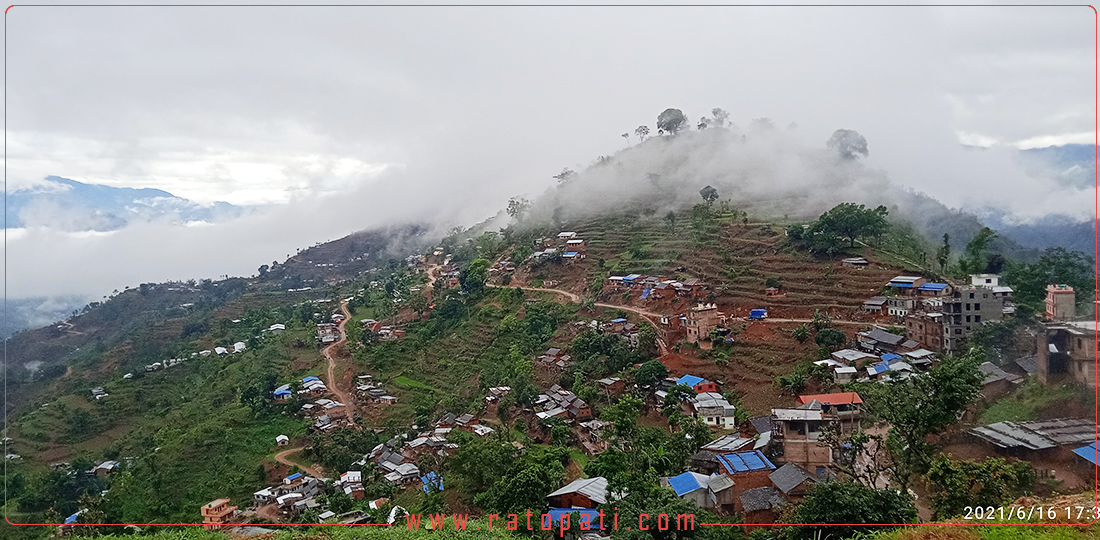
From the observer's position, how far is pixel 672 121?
229 ft

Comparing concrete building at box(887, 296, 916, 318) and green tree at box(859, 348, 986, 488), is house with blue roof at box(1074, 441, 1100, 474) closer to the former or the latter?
green tree at box(859, 348, 986, 488)

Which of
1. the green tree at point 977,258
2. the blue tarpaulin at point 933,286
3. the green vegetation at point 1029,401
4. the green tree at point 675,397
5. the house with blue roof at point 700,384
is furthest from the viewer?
the green tree at point 977,258

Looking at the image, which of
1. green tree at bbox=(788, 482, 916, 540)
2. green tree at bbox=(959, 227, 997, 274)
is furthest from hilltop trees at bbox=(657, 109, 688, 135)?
green tree at bbox=(788, 482, 916, 540)

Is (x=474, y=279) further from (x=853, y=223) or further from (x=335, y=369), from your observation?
(x=853, y=223)

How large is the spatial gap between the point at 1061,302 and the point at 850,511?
16.6 metres

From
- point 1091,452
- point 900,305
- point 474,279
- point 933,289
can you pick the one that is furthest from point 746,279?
point 1091,452

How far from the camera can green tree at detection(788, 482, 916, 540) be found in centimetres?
1125

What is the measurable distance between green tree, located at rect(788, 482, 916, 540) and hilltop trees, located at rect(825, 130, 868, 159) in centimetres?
5426

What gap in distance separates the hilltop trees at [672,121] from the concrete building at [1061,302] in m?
51.4

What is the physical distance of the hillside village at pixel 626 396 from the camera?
15961 millimetres

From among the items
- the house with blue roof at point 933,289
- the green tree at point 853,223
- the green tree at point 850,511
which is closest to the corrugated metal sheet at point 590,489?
the green tree at point 850,511

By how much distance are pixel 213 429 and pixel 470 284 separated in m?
18.1

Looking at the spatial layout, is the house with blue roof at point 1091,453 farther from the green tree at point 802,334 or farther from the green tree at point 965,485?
the green tree at point 802,334

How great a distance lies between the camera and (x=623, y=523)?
38.1 feet
